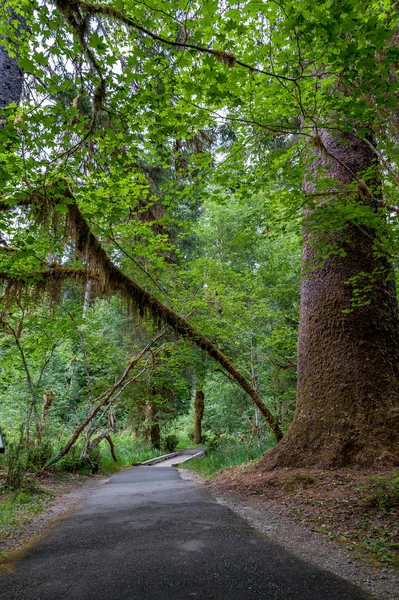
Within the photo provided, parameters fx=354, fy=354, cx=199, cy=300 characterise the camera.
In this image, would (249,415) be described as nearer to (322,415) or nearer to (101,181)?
(322,415)

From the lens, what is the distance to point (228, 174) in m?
5.95

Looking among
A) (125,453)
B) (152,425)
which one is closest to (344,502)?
(125,453)

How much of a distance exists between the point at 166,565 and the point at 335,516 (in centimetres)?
211

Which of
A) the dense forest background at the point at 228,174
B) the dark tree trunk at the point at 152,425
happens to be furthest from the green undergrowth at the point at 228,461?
the dark tree trunk at the point at 152,425

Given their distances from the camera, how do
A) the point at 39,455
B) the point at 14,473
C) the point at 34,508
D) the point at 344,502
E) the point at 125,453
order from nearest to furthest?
the point at 344,502 < the point at 34,508 < the point at 14,473 < the point at 39,455 < the point at 125,453

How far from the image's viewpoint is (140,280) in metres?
9.39

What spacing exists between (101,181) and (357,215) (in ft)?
15.0

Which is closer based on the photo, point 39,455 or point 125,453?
point 39,455

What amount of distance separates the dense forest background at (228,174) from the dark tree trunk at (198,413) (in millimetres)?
8552

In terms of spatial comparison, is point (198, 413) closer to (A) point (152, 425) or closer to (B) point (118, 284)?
(A) point (152, 425)

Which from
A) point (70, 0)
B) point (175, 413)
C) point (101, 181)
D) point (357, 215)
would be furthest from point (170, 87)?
point (175, 413)

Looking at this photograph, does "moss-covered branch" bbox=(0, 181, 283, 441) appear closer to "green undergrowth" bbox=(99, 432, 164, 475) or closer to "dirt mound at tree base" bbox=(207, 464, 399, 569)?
"dirt mound at tree base" bbox=(207, 464, 399, 569)

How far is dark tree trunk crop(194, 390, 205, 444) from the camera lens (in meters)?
19.7

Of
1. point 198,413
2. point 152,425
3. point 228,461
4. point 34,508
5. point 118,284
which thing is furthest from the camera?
point 198,413
